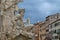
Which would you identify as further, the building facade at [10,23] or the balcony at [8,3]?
the balcony at [8,3]

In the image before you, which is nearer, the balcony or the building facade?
the building facade

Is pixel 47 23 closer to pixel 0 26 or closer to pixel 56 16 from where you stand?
pixel 56 16

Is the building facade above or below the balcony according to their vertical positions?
below

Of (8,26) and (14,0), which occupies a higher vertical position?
(14,0)

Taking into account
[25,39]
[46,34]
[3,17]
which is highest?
[3,17]

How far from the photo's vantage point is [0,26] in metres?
17.2

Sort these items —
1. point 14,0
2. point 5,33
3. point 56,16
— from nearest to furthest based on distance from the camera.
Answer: point 5,33, point 14,0, point 56,16

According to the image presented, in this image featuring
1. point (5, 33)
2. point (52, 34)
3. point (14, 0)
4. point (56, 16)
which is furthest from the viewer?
point (56, 16)

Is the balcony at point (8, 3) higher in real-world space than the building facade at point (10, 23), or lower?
higher

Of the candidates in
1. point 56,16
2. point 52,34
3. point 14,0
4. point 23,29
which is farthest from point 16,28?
point 56,16

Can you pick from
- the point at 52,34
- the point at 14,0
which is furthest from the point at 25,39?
the point at 52,34

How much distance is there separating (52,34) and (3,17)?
23.9 meters

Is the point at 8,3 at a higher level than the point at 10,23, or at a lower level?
higher

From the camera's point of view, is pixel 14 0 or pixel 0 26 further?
pixel 14 0
